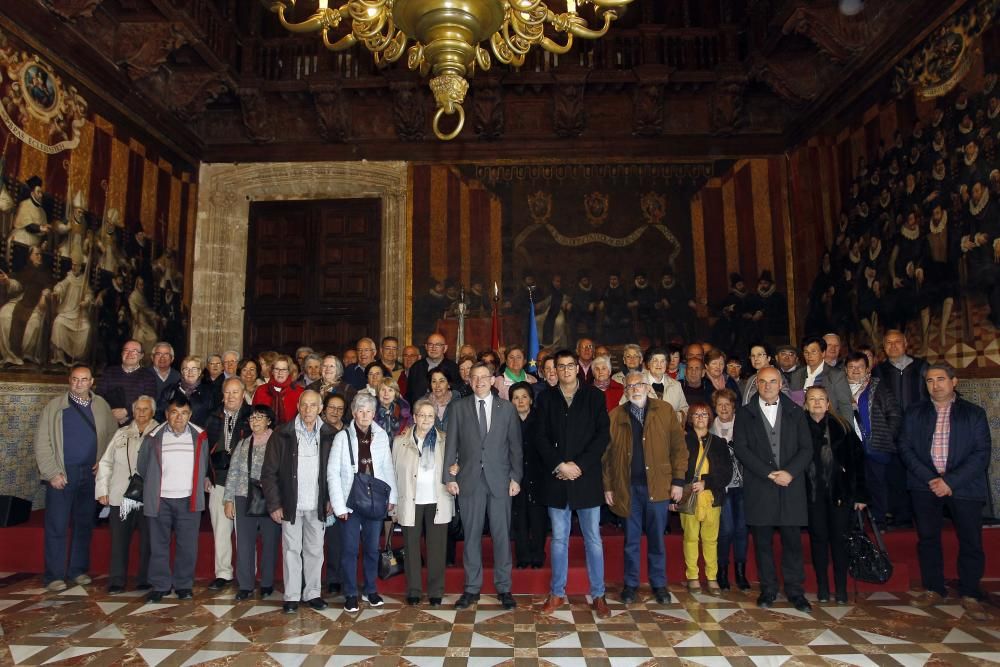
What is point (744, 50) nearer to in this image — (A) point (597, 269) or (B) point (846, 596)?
(A) point (597, 269)

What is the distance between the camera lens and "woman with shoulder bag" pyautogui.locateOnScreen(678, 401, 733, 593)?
5387 millimetres

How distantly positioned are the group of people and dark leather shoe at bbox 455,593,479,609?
0.02 meters

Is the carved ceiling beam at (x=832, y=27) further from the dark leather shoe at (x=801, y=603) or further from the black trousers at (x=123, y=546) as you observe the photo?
the black trousers at (x=123, y=546)

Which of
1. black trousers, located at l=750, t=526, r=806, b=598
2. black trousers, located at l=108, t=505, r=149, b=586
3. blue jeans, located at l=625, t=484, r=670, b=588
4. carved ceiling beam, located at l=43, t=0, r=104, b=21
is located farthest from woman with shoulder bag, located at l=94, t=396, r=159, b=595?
black trousers, located at l=750, t=526, r=806, b=598

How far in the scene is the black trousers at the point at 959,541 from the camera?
5.09 meters

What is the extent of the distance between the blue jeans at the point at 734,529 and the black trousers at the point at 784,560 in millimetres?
308

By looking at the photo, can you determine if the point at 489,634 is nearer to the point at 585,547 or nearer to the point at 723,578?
the point at 585,547

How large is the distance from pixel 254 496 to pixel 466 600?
1.87 meters

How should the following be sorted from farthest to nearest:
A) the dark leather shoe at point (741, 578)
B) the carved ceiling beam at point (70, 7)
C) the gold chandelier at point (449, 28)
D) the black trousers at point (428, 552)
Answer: the carved ceiling beam at point (70, 7), the dark leather shoe at point (741, 578), the black trousers at point (428, 552), the gold chandelier at point (449, 28)

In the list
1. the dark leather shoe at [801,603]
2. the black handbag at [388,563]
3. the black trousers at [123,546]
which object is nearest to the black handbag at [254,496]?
the black handbag at [388,563]

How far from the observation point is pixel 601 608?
4.97 m

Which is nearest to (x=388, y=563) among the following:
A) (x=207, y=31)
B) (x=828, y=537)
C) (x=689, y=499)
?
(x=689, y=499)

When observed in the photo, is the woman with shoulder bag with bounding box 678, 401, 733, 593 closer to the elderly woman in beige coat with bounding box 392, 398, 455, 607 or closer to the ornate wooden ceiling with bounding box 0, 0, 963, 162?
the elderly woman in beige coat with bounding box 392, 398, 455, 607

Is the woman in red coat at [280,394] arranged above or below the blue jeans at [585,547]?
above
